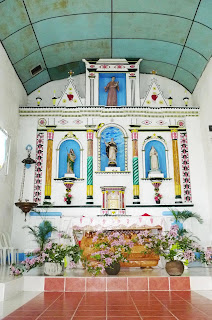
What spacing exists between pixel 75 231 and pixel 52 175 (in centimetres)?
300

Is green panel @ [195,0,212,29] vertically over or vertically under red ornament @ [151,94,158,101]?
over

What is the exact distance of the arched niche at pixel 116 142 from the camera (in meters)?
11.6

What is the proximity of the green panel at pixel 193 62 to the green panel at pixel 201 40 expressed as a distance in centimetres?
26

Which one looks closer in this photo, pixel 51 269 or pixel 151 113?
pixel 51 269

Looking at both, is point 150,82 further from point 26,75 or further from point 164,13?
point 26,75

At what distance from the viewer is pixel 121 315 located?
12.4ft

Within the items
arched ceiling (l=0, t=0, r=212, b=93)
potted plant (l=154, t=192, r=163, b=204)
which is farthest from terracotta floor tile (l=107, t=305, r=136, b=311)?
arched ceiling (l=0, t=0, r=212, b=93)

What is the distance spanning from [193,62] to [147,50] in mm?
1720

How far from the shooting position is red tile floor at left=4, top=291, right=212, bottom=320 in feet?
12.2

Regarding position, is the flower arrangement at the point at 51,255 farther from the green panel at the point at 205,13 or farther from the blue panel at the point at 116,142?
the green panel at the point at 205,13

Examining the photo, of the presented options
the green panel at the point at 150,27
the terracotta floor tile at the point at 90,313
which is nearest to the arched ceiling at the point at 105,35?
the green panel at the point at 150,27

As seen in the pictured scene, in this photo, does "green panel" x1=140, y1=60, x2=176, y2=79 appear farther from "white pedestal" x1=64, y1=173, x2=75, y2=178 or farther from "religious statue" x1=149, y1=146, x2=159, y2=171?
"white pedestal" x1=64, y1=173, x2=75, y2=178

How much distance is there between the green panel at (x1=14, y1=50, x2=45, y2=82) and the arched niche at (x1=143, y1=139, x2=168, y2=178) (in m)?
4.96

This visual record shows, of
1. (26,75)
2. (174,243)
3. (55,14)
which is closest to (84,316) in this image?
(174,243)
